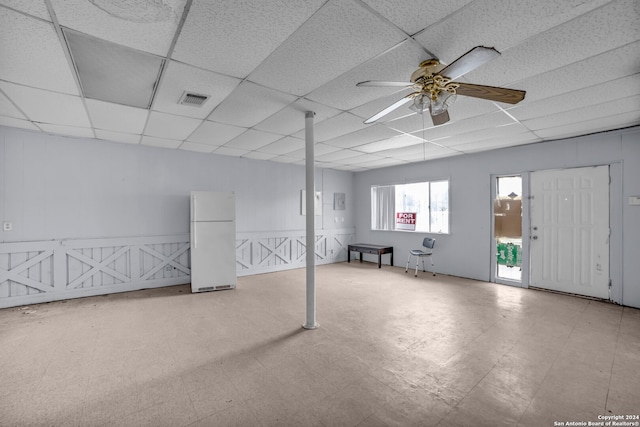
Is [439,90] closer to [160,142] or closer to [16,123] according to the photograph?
[160,142]

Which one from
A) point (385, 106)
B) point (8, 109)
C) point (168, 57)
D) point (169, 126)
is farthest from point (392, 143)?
point (8, 109)

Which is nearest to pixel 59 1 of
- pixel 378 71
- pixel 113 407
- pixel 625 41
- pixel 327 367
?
pixel 378 71

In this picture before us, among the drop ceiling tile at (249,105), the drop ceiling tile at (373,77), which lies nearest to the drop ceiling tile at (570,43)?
the drop ceiling tile at (373,77)

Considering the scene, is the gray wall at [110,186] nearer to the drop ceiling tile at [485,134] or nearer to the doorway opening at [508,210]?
the drop ceiling tile at [485,134]

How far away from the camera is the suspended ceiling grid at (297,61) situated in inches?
69.6

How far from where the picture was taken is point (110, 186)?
16.2ft

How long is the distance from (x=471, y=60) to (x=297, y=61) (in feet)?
4.32

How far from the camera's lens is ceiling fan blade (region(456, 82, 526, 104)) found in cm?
211

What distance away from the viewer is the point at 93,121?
3863 millimetres

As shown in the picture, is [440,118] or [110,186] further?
[110,186]

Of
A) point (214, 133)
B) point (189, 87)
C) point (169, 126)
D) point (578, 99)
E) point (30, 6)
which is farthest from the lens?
point (214, 133)

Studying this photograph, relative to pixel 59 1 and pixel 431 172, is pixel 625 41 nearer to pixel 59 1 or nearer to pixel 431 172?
pixel 59 1

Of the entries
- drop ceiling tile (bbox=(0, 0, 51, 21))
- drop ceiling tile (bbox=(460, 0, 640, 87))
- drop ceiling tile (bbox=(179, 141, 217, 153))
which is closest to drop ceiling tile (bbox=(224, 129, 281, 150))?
drop ceiling tile (bbox=(179, 141, 217, 153))

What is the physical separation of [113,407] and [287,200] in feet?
17.5
